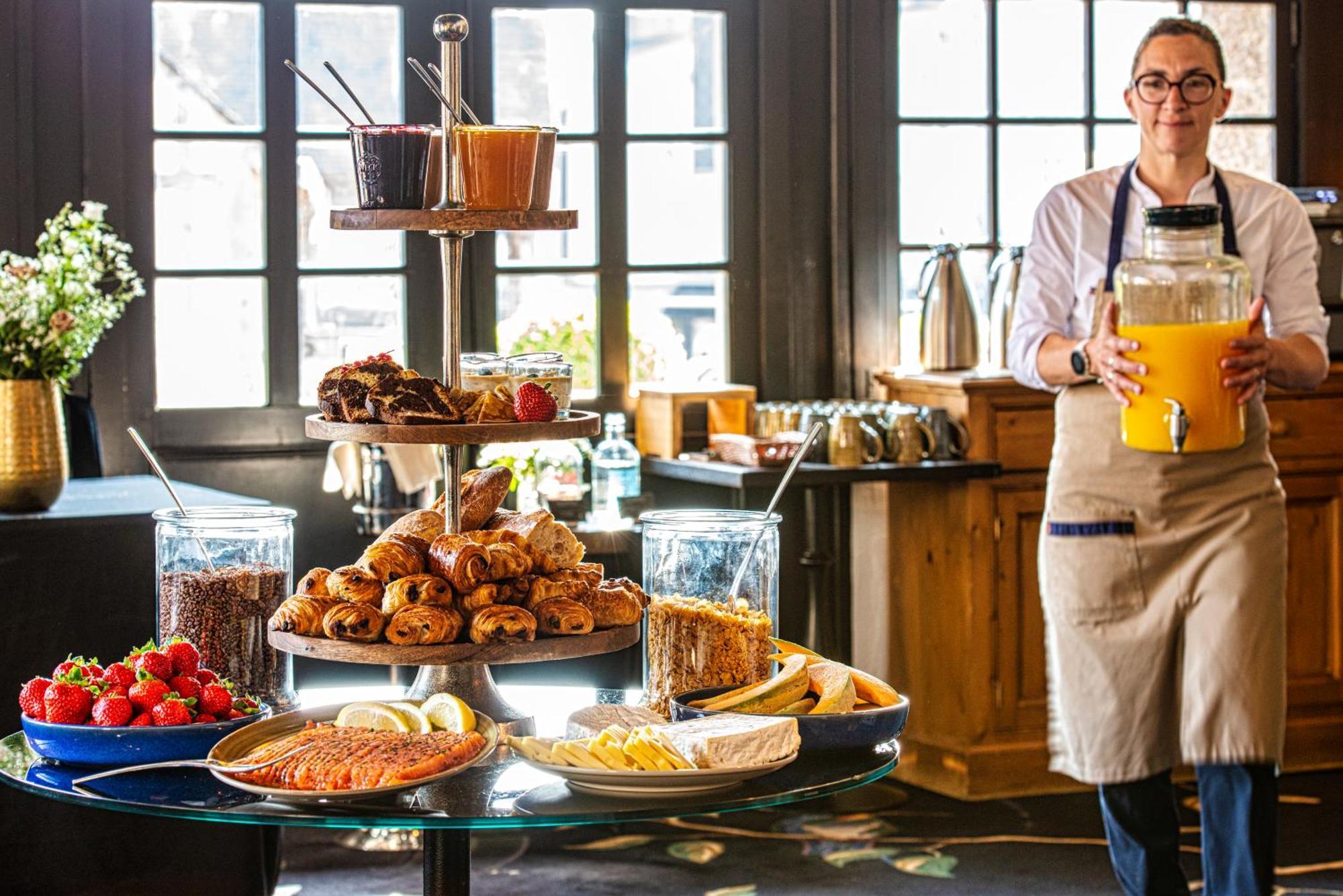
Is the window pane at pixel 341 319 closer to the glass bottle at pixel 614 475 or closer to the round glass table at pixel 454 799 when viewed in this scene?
the glass bottle at pixel 614 475

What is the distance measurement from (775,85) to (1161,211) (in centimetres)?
214

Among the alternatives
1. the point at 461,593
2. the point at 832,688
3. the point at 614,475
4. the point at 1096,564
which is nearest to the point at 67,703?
the point at 461,593

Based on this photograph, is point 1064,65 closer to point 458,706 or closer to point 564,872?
point 564,872

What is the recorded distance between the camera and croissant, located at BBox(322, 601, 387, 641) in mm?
1728

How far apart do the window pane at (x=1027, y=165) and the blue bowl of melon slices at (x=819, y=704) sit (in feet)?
9.04

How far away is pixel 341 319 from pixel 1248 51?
8.40 feet

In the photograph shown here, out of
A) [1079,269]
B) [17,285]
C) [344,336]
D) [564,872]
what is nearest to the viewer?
[1079,269]

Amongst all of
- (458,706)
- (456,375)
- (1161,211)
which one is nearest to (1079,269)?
(1161,211)

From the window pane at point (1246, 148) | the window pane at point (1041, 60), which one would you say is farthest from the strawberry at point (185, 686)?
the window pane at point (1246, 148)

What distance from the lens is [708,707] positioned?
5.87 feet

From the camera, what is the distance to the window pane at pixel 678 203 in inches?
166

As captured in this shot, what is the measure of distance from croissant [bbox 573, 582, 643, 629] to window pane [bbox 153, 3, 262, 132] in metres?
2.46

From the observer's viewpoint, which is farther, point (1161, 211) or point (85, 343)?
point (85, 343)

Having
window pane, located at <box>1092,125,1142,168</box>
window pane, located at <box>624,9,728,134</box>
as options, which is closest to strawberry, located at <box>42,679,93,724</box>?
window pane, located at <box>624,9,728,134</box>
